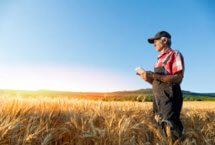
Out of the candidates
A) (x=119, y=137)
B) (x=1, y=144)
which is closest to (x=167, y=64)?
(x=119, y=137)

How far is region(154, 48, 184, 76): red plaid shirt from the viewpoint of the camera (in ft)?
7.93

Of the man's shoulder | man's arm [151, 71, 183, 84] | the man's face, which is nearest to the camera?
man's arm [151, 71, 183, 84]

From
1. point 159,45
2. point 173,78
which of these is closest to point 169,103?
point 173,78

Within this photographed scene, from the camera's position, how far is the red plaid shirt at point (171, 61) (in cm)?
242

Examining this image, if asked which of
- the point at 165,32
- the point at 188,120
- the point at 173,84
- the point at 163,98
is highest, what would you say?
the point at 165,32

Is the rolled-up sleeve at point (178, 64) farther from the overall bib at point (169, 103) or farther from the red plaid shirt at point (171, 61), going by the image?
the overall bib at point (169, 103)

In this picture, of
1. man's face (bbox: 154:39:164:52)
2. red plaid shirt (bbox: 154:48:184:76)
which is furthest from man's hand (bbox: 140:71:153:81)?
man's face (bbox: 154:39:164:52)

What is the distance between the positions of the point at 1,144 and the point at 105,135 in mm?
1124

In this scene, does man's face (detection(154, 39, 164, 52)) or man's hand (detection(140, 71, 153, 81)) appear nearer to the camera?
man's hand (detection(140, 71, 153, 81))

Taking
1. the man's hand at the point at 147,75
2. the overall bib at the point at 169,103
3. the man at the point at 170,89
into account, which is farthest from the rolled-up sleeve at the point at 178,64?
the man's hand at the point at 147,75

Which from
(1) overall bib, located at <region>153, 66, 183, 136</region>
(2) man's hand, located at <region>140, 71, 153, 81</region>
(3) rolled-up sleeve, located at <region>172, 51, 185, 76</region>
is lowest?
(1) overall bib, located at <region>153, 66, 183, 136</region>

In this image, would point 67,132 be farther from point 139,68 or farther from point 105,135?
point 139,68

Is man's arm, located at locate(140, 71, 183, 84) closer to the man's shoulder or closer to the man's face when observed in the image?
the man's shoulder

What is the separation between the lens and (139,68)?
265 cm
